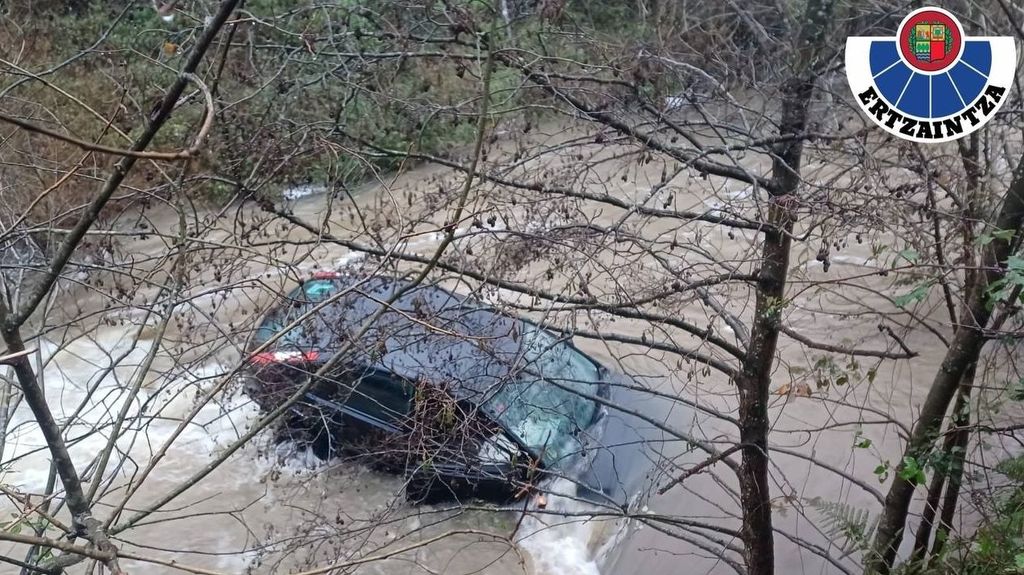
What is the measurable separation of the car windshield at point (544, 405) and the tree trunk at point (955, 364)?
1.89 metres

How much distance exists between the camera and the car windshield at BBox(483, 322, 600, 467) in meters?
4.72

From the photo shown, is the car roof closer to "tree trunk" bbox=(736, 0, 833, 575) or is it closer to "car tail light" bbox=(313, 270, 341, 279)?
"car tail light" bbox=(313, 270, 341, 279)

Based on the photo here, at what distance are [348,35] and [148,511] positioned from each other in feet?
9.74

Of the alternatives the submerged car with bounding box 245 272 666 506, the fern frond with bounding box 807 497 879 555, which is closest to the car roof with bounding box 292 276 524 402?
the submerged car with bounding box 245 272 666 506

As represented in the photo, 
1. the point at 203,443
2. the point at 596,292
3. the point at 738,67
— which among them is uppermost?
the point at 738,67

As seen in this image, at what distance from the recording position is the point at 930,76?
439cm

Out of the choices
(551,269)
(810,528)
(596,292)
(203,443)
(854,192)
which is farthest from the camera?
(203,443)

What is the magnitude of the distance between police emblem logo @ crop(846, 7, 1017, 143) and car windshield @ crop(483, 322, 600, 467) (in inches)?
87.0

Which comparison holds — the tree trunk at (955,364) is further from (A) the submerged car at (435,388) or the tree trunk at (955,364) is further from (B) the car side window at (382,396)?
(B) the car side window at (382,396)

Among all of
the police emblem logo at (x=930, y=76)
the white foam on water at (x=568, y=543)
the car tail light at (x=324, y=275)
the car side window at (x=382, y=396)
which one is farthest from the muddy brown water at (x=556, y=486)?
the police emblem logo at (x=930, y=76)

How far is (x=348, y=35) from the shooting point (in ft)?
15.6

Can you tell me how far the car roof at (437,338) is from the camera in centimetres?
415

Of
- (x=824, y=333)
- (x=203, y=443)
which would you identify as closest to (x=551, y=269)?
(x=824, y=333)

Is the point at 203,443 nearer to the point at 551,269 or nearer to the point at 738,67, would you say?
the point at 551,269
